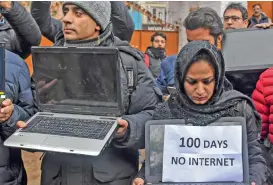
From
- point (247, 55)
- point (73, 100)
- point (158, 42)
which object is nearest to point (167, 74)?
point (247, 55)

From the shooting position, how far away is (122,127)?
1832 millimetres

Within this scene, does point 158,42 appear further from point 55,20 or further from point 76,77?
point 76,77

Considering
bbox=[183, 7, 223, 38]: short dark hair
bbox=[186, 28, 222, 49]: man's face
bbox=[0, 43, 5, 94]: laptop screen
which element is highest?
bbox=[183, 7, 223, 38]: short dark hair

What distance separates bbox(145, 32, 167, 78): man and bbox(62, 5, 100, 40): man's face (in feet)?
13.7

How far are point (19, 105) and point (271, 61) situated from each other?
1513 mm

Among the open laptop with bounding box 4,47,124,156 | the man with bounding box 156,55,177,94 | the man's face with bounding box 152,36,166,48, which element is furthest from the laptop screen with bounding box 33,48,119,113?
the man's face with bounding box 152,36,166,48

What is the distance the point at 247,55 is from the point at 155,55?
4.08m

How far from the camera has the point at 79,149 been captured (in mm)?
1642

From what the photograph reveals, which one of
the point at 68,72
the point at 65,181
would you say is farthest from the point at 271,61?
the point at 65,181

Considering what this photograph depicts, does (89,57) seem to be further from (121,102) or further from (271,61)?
(271,61)

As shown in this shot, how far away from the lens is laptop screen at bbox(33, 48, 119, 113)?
1.83 m

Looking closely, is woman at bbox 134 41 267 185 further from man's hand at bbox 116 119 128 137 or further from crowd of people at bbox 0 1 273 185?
man's hand at bbox 116 119 128 137

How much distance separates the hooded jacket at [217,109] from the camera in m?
1.74

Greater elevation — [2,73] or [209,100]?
[2,73]
